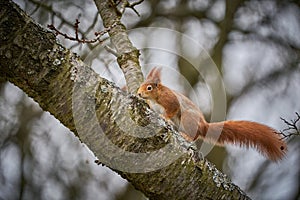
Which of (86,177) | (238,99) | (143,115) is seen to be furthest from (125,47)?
(86,177)

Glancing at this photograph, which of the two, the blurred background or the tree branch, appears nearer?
the tree branch

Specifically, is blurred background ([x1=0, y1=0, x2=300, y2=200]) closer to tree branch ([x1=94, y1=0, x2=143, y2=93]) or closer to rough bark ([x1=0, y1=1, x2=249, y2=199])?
tree branch ([x1=94, y1=0, x2=143, y2=93])

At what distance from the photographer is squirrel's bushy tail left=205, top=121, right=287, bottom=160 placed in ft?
5.65

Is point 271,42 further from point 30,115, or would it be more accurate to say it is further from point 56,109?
point 56,109

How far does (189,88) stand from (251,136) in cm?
82

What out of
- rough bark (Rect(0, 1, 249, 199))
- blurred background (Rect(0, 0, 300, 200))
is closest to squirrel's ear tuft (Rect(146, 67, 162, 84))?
blurred background (Rect(0, 0, 300, 200))

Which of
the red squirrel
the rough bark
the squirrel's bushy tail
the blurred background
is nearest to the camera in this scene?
the rough bark

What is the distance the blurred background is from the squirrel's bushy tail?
0.48 m

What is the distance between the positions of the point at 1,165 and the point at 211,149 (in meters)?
1.49

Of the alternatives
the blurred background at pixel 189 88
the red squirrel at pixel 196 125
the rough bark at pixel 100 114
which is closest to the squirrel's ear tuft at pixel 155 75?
the red squirrel at pixel 196 125

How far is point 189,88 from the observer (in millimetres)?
2695

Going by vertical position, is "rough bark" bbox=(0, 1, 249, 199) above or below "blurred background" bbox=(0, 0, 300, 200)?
below

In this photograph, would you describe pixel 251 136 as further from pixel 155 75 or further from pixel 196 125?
pixel 155 75

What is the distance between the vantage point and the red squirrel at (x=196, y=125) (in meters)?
Result: 1.90
